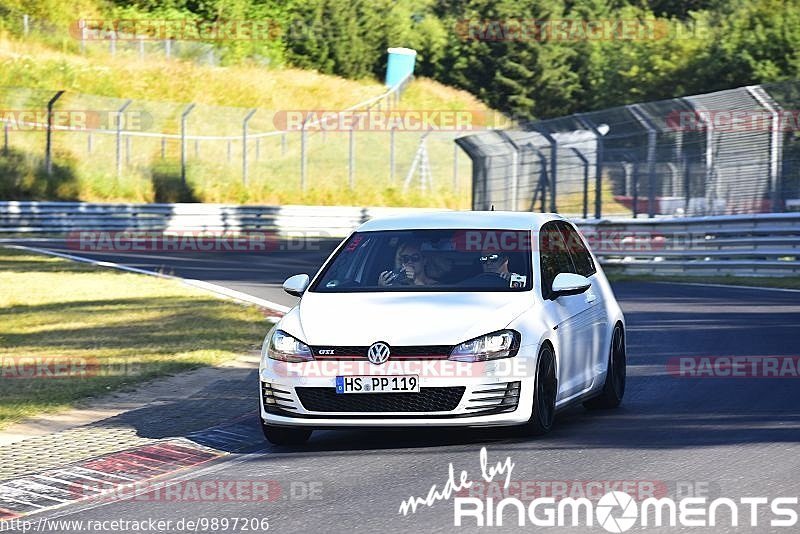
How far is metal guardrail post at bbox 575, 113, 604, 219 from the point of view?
2877 centimetres

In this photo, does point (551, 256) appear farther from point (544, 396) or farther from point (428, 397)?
point (428, 397)

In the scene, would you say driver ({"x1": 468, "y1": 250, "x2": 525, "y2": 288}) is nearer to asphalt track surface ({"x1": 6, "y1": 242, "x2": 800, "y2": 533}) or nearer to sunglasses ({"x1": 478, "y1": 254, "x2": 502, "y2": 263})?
sunglasses ({"x1": 478, "y1": 254, "x2": 502, "y2": 263})

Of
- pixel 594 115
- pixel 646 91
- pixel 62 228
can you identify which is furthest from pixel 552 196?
pixel 646 91

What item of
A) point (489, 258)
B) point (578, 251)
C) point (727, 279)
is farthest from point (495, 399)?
point (727, 279)

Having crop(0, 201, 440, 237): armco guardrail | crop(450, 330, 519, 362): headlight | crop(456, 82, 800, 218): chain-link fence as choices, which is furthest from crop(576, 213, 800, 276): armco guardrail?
crop(450, 330, 519, 362): headlight

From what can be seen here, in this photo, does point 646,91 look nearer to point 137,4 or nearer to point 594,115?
point 137,4

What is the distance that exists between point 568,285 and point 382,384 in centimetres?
158

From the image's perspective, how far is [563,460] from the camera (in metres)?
8.50

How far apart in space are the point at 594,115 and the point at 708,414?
64.8 feet

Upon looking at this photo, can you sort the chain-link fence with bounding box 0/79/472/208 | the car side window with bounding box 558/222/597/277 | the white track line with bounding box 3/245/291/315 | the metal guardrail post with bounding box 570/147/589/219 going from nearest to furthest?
the car side window with bounding box 558/222/597/277
the white track line with bounding box 3/245/291/315
the metal guardrail post with bounding box 570/147/589/219
the chain-link fence with bounding box 0/79/472/208

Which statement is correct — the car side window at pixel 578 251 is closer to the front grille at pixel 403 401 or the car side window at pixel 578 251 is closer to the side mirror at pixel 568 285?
the side mirror at pixel 568 285

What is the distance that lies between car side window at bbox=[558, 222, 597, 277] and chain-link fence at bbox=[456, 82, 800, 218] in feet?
45.7

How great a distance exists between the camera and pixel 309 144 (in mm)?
55281

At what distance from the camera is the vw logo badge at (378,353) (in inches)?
347
